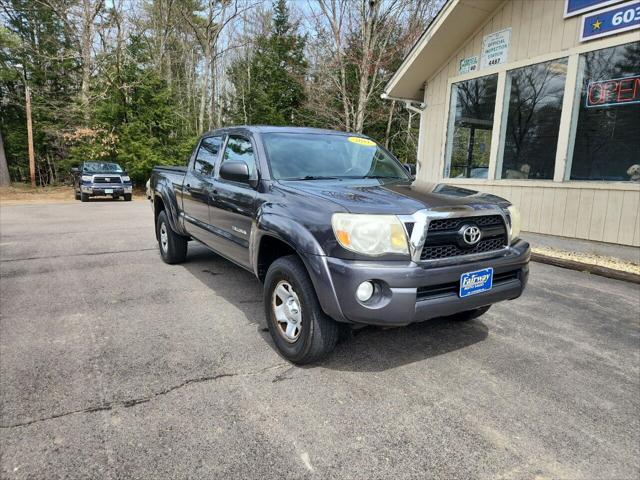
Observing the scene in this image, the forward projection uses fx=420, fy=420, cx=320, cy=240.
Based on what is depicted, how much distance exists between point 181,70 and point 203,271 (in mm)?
33151

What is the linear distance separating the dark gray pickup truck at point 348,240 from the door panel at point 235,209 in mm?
18

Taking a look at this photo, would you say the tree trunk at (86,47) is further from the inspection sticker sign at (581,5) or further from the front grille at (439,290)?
the front grille at (439,290)

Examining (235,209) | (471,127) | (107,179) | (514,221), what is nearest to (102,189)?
(107,179)

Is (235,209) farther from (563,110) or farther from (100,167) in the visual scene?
(100,167)

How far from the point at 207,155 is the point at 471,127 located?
7.21m

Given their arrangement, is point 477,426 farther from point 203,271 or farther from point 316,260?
point 203,271

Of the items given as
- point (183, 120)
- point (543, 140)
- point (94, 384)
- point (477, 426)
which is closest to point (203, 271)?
point (94, 384)

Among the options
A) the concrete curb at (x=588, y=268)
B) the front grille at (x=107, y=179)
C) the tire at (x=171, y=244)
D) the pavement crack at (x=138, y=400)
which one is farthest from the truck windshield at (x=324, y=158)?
the front grille at (x=107, y=179)

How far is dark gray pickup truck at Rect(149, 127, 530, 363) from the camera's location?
2637mm

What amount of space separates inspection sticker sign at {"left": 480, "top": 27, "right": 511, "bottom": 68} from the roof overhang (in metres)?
0.49

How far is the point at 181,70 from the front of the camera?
34094 mm

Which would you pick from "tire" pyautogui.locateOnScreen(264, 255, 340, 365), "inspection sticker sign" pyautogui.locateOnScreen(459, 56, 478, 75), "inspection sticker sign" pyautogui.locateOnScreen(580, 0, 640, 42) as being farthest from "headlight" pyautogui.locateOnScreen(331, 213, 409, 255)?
"inspection sticker sign" pyautogui.locateOnScreen(459, 56, 478, 75)

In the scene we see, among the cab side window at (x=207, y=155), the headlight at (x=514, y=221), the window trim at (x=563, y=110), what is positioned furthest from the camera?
the window trim at (x=563, y=110)

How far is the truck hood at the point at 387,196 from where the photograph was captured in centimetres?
276
